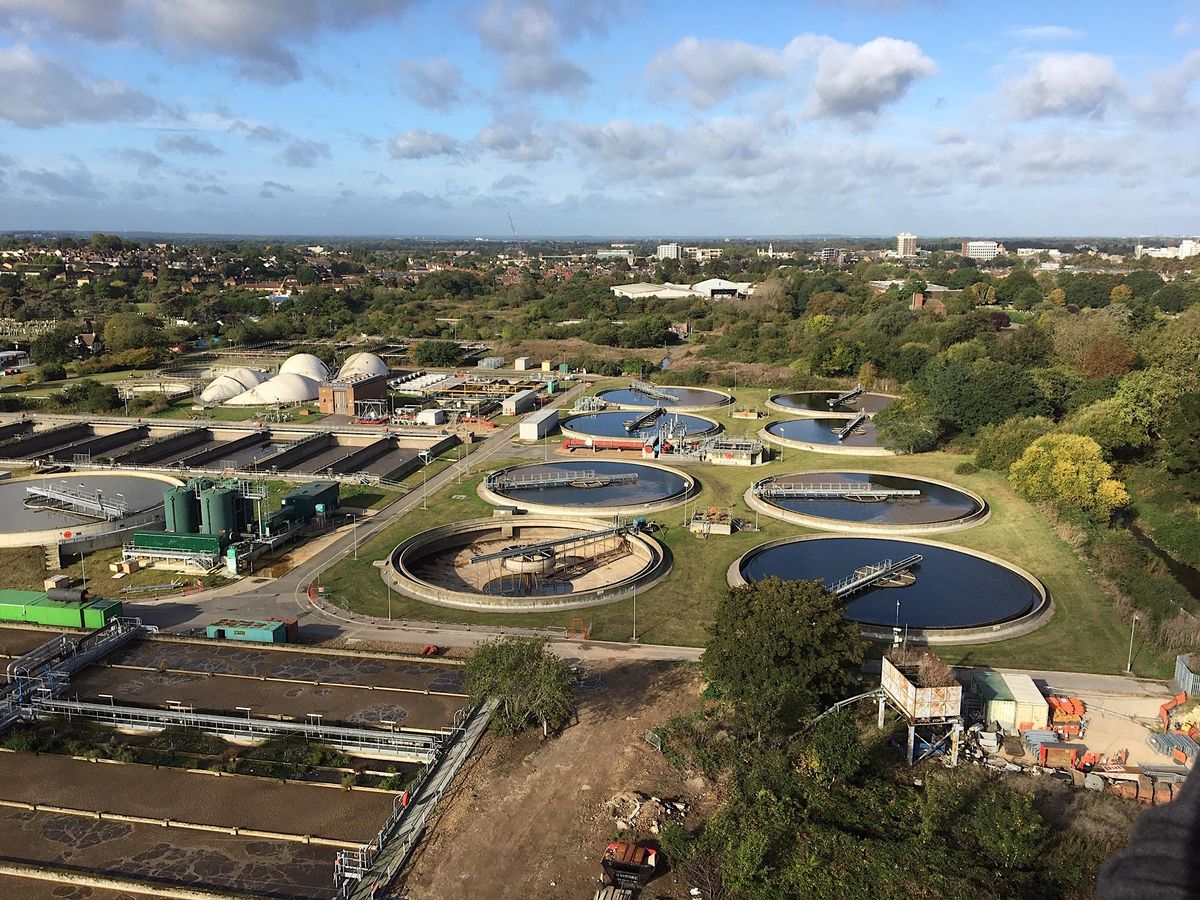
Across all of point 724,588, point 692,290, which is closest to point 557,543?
point 724,588

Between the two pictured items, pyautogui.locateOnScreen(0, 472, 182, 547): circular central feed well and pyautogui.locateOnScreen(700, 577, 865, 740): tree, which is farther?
pyautogui.locateOnScreen(0, 472, 182, 547): circular central feed well

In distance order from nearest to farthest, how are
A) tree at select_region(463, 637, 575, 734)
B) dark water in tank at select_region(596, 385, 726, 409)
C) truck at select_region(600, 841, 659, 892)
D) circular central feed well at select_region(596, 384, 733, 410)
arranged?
truck at select_region(600, 841, 659, 892)
tree at select_region(463, 637, 575, 734)
circular central feed well at select_region(596, 384, 733, 410)
dark water in tank at select_region(596, 385, 726, 409)

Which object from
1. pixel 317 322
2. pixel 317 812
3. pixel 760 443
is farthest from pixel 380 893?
pixel 317 322

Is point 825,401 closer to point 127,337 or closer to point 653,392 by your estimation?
point 653,392

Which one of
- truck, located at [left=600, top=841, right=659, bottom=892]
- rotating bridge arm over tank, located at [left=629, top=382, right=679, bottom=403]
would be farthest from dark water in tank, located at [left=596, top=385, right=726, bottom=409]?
truck, located at [left=600, top=841, right=659, bottom=892]

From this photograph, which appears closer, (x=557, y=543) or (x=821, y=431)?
(x=557, y=543)

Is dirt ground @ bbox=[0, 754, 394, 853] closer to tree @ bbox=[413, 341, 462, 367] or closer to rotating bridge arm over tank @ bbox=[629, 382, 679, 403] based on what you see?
rotating bridge arm over tank @ bbox=[629, 382, 679, 403]

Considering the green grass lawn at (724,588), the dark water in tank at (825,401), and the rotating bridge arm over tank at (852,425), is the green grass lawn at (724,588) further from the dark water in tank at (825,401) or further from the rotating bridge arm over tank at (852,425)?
the dark water in tank at (825,401)
